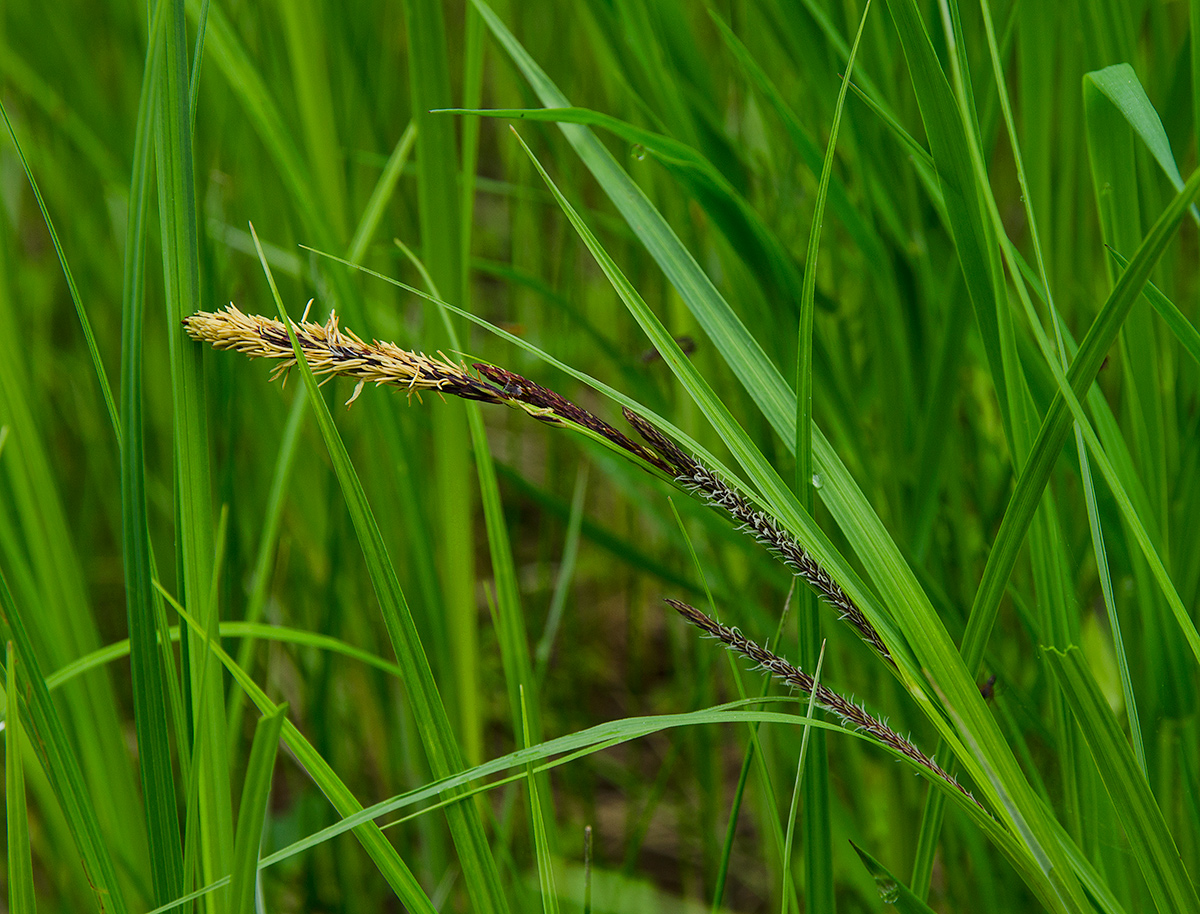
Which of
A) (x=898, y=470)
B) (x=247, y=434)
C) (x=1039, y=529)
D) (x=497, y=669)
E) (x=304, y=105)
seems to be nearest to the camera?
(x=1039, y=529)

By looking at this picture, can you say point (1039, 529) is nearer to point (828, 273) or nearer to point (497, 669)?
point (828, 273)

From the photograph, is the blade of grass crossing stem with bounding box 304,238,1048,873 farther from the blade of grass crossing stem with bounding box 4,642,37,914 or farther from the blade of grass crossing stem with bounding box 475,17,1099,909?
the blade of grass crossing stem with bounding box 4,642,37,914

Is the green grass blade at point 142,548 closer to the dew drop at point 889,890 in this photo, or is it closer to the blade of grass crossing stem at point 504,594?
the blade of grass crossing stem at point 504,594

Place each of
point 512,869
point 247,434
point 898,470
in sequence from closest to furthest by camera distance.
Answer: point 512,869, point 898,470, point 247,434

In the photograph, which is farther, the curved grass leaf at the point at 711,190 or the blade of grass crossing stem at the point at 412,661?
the curved grass leaf at the point at 711,190

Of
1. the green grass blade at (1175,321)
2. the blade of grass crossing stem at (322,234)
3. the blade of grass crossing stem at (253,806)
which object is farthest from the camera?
the blade of grass crossing stem at (322,234)

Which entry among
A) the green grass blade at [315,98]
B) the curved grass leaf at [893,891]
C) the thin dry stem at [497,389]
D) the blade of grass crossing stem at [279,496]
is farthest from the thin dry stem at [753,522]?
the green grass blade at [315,98]

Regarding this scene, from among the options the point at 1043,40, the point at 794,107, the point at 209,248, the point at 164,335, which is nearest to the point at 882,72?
the point at 1043,40

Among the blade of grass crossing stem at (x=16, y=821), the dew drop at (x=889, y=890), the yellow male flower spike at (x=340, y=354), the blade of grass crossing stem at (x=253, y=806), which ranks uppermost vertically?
the yellow male flower spike at (x=340, y=354)

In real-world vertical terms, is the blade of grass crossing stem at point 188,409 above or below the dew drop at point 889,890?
above
